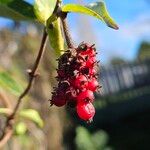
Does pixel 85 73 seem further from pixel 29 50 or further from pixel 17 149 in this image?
pixel 29 50

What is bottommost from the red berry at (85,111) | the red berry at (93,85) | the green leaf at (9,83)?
the red berry at (85,111)

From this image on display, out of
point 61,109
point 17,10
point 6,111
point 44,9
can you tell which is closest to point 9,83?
point 6,111

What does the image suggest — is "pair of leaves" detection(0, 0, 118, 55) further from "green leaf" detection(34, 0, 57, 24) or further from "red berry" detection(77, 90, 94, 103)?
"red berry" detection(77, 90, 94, 103)

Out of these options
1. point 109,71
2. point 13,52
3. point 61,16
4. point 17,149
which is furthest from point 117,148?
point 61,16

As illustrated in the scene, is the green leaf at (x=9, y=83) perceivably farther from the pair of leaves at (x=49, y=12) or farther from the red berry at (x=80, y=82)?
the red berry at (x=80, y=82)

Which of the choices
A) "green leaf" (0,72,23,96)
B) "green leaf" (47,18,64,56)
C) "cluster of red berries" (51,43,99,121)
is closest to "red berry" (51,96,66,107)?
"cluster of red berries" (51,43,99,121)

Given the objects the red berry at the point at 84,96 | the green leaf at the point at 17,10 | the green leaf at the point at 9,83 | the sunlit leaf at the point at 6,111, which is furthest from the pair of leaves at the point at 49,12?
the sunlit leaf at the point at 6,111
